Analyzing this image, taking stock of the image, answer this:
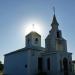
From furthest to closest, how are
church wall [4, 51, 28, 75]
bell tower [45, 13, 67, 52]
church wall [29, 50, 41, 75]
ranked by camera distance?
bell tower [45, 13, 67, 52]
church wall [4, 51, 28, 75]
church wall [29, 50, 41, 75]

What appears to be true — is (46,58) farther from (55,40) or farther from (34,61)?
(55,40)

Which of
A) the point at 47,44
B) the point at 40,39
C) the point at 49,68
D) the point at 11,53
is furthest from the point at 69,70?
the point at 11,53

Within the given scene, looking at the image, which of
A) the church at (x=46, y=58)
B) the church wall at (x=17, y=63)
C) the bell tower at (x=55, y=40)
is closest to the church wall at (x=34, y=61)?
the church at (x=46, y=58)

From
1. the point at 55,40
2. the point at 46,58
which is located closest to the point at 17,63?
the point at 46,58

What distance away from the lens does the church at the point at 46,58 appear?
32938mm

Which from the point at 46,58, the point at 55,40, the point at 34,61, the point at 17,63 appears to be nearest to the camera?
the point at 34,61

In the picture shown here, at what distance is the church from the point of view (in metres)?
32.9

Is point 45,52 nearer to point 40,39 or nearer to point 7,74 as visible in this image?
point 40,39

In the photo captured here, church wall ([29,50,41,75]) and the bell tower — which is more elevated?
the bell tower

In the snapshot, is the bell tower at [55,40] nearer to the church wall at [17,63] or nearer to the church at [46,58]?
the church at [46,58]

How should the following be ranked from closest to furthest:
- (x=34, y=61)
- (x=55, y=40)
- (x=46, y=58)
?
(x=34, y=61) < (x=46, y=58) < (x=55, y=40)

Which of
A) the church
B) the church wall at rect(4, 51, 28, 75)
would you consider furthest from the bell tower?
the church wall at rect(4, 51, 28, 75)

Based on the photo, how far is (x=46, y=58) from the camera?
114ft

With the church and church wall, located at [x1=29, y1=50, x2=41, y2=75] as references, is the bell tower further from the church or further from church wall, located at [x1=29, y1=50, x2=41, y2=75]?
church wall, located at [x1=29, y1=50, x2=41, y2=75]
